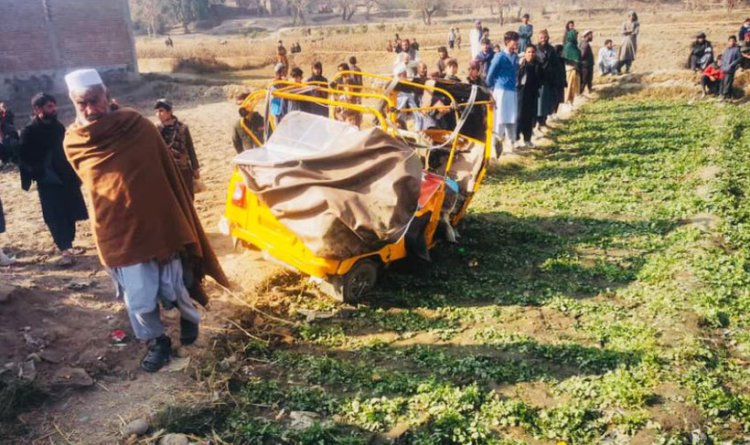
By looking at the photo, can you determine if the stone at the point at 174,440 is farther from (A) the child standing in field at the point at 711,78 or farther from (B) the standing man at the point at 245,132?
(A) the child standing in field at the point at 711,78

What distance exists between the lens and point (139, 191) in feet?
13.8

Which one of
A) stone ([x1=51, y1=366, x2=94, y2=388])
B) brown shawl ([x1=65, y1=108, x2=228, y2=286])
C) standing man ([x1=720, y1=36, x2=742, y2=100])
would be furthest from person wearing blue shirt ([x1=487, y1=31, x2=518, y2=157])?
standing man ([x1=720, y1=36, x2=742, y2=100])

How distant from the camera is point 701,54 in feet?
57.9

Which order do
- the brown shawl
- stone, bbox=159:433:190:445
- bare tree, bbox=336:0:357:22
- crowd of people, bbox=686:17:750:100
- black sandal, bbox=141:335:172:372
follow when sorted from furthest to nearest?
bare tree, bbox=336:0:357:22 < crowd of people, bbox=686:17:750:100 < black sandal, bbox=141:335:172:372 < the brown shawl < stone, bbox=159:433:190:445

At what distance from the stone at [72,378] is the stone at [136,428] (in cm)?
76

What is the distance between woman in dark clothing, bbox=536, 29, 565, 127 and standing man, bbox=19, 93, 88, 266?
347 inches

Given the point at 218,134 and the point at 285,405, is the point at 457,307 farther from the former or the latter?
the point at 218,134

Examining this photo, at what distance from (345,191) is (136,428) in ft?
8.30

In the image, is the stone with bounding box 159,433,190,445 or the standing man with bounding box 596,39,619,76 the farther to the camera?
the standing man with bounding box 596,39,619,76

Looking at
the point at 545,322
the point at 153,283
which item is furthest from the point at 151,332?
the point at 545,322

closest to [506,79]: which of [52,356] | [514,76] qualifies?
[514,76]

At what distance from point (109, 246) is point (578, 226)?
5937 mm

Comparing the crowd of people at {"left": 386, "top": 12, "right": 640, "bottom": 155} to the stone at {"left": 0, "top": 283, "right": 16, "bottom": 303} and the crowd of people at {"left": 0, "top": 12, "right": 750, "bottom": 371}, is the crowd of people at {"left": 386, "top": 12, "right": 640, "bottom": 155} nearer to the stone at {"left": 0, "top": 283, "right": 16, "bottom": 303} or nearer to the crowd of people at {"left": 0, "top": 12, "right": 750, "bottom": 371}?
the crowd of people at {"left": 0, "top": 12, "right": 750, "bottom": 371}

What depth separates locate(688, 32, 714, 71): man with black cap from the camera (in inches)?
679
